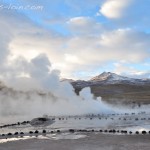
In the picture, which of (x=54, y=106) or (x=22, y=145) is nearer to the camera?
(x=22, y=145)

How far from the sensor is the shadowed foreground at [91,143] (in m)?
31.3

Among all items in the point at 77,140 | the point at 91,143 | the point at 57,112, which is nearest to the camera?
the point at 91,143

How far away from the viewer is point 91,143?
33906 millimetres

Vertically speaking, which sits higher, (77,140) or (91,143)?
(77,140)

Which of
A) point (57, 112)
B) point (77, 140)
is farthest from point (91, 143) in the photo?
point (57, 112)

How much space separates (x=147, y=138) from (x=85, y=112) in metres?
40.4

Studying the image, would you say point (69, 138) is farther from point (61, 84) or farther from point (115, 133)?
point (61, 84)

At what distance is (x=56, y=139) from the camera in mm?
37312

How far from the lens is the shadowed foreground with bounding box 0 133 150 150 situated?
103 ft

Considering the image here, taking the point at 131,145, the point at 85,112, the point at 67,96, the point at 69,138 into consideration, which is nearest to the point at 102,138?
the point at 69,138

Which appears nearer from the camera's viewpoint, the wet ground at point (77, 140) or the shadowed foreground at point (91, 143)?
the shadowed foreground at point (91, 143)

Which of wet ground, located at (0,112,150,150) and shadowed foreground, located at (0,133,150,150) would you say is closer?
shadowed foreground, located at (0,133,150,150)

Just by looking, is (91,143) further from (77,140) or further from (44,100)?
(44,100)

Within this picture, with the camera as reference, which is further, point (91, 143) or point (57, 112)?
point (57, 112)
